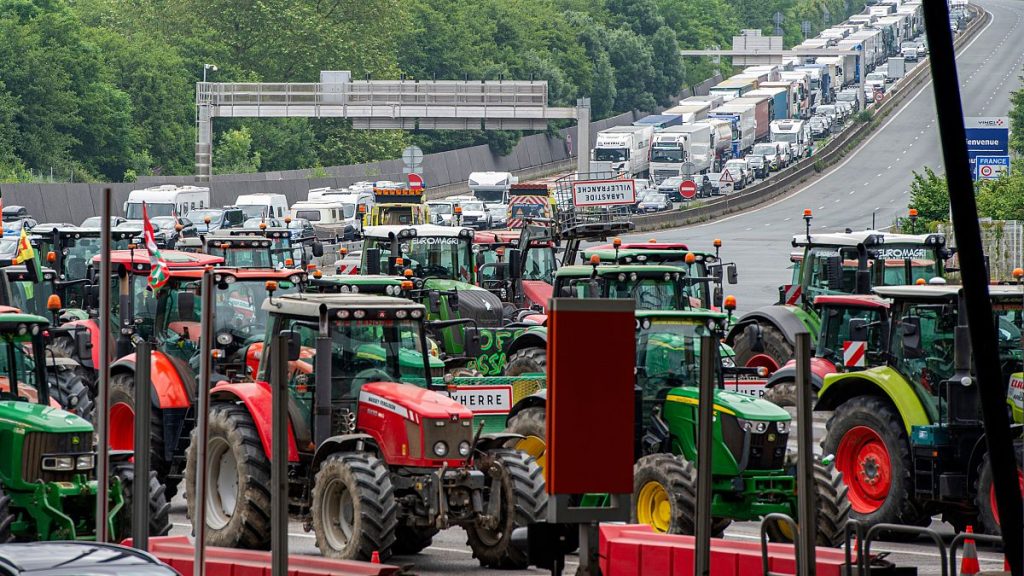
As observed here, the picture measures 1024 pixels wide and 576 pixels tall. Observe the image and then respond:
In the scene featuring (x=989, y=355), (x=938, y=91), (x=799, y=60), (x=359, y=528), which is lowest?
(x=359, y=528)

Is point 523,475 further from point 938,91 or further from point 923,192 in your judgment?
point 923,192

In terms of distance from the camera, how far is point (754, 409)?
1714 cm

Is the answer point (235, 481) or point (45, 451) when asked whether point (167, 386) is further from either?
point (45, 451)

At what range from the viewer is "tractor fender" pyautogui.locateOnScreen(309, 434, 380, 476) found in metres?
15.9

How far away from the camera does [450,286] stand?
Answer: 3095 centimetres

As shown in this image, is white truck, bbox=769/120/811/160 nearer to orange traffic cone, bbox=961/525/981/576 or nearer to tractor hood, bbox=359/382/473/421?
tractor hood, bbox=359/382/473/421

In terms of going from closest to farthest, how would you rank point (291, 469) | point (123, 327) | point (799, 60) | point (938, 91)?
point (938, 91) → point (291, 469) → point (123, 327) → point (799, 60)

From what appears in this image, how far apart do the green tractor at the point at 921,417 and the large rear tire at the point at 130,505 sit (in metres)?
6.62

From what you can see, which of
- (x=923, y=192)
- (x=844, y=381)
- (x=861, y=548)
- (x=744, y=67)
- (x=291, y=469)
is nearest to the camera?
(x=861, y=548)

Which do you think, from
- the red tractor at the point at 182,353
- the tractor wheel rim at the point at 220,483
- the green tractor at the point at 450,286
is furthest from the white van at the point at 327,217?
the tractor wheel rim at the point at 220,483

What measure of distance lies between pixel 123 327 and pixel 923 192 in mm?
32656

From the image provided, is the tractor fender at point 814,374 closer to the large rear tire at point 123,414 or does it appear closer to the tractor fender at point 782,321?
the tractor fender at point 782,321

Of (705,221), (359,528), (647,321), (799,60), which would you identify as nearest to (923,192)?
(705,221)

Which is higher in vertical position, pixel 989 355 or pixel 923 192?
pixel 923 192
